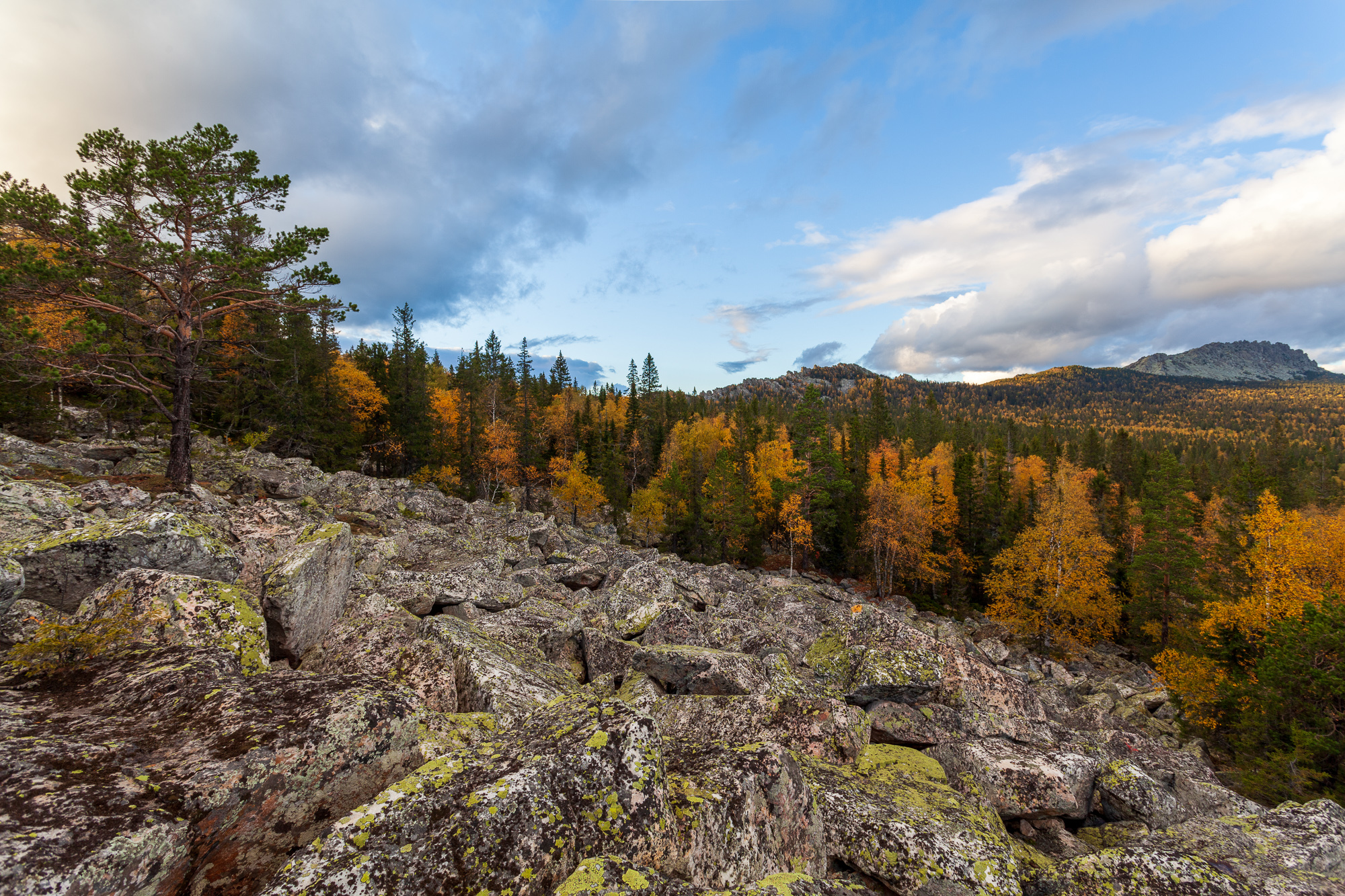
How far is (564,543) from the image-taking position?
1250 inches

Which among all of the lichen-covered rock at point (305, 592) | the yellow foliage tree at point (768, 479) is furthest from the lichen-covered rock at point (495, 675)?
the yellow foliage tree at point (768, 479)

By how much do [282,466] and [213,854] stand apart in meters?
34.6

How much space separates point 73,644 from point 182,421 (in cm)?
1902

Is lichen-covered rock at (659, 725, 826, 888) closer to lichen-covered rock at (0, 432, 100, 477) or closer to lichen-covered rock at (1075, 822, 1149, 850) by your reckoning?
lichen-covered rock at (1075, 822, 1149, 850)

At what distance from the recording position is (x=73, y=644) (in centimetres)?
514

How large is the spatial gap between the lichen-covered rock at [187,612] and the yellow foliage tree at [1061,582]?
47576 millimetres

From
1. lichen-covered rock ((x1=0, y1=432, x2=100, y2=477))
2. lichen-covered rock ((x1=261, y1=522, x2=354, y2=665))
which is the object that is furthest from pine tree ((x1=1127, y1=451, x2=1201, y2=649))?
lichen-covered rock ((x1=0, y1=432, x2=100, y2=477))

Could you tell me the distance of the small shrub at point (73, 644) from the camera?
193 inches

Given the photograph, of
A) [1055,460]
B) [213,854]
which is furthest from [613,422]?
[213,854]

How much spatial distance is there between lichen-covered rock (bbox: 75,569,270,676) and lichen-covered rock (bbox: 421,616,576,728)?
2.49 m

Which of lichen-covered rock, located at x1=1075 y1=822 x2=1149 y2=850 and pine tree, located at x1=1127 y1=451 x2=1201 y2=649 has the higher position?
lichen-covered rock, located at x1=1075 y1=822 x2=1149 y2=850

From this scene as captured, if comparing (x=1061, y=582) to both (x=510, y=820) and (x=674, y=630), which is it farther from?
(x=510, y=820)

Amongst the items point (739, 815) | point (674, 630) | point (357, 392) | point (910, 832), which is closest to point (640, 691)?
point (674, 630)

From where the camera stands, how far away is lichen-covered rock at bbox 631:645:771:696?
9508 millimetres
